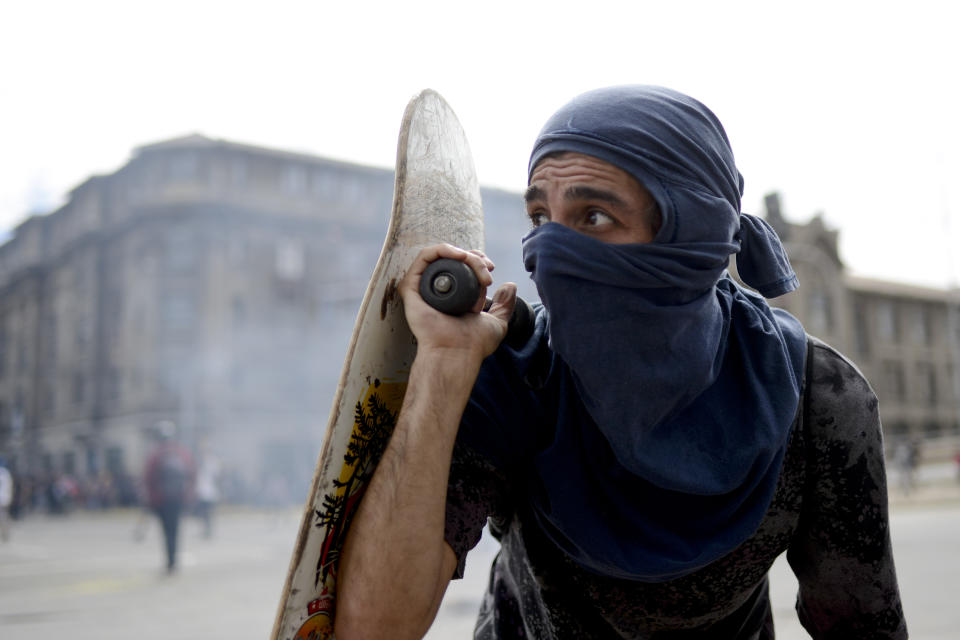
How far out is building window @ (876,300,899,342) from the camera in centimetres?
4988

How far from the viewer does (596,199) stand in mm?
1509

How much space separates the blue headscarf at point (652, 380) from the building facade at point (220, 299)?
3088 centimetres

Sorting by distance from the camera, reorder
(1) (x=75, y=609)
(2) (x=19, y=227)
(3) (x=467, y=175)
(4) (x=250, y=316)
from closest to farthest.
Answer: (3) (x=467, y=175)
(1) (x=75, y=609)
(4) (x=250, y=316)
(2) (x=19, y=227)

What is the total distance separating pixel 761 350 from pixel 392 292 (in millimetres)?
653

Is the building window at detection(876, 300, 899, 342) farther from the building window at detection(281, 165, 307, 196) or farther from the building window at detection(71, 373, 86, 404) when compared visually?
the building window at detection(71, 373, 86, 404)

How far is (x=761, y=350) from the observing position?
158 cm

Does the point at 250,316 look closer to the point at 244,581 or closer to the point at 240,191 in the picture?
the point at 240,191

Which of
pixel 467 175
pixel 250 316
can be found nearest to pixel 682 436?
pixel 467 175

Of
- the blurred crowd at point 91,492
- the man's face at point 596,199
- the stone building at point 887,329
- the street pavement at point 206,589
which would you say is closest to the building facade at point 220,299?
the stone building at point 887,329

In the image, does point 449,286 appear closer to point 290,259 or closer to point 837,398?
point 837,398

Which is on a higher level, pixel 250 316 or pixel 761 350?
pixel 761 350

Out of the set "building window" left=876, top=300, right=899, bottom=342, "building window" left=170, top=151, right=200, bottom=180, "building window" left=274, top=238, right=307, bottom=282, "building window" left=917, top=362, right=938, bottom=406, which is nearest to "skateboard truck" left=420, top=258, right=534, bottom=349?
"building window" left=274, top=238, right=307, bottom=282

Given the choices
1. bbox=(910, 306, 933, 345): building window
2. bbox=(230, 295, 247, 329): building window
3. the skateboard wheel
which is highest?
the skateboard wheel

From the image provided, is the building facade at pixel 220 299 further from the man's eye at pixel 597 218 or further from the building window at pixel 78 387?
the man's eye at pixel 597 218
